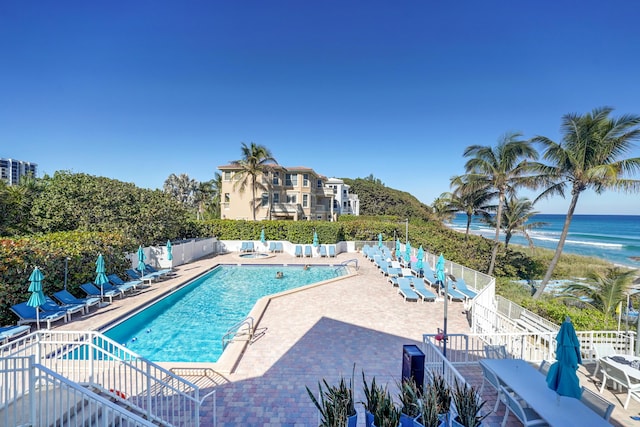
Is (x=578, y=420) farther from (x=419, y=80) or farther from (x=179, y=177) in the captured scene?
(x=179, y=177)

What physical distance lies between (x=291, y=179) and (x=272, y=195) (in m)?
3.32

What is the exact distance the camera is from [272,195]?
115ft

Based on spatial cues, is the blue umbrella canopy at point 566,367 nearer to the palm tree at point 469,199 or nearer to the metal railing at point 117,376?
the metal railing at point 117,376

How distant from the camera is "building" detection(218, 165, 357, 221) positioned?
34.7 m

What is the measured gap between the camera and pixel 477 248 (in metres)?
23.8

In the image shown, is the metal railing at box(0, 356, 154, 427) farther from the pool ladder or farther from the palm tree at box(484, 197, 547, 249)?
the palm tree at box(484, 197, 547, 249)

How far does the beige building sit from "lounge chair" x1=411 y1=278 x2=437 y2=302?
22708mm

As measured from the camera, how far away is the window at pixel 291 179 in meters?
35.9

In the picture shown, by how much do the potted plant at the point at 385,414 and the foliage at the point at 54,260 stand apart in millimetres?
11968

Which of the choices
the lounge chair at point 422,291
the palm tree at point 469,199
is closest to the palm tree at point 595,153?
the lounge chair at point 422,291

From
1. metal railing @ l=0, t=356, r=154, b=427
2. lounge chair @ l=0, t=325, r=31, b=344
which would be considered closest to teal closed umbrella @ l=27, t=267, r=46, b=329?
lounge chair @ l=0, t=325, r=31, b=344

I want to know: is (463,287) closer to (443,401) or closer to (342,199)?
(443,401)

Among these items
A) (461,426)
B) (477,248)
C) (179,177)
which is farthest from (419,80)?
(179,177)

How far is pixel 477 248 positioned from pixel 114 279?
25571 millimetres
